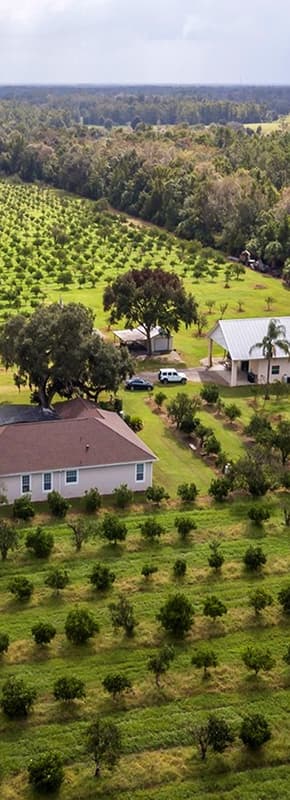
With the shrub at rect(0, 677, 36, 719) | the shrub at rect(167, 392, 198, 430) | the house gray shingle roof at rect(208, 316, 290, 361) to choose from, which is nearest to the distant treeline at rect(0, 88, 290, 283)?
the house gray shingle roof at rect(208, 316, 290, 361)

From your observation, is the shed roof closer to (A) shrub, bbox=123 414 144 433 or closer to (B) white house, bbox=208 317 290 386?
(B) white house, bbox=208 317 290 386

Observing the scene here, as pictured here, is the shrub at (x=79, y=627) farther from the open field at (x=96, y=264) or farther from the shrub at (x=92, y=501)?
the open field at (x=96, y=264)

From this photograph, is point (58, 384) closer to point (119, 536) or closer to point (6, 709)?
point (119, 536)

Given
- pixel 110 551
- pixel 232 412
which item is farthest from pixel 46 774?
pixel 232 412

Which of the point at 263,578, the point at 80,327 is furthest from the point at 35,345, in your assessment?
the point at 263,578

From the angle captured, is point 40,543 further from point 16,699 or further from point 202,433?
point 202,433

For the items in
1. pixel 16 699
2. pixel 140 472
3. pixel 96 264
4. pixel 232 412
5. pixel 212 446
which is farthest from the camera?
pixel 96 264
